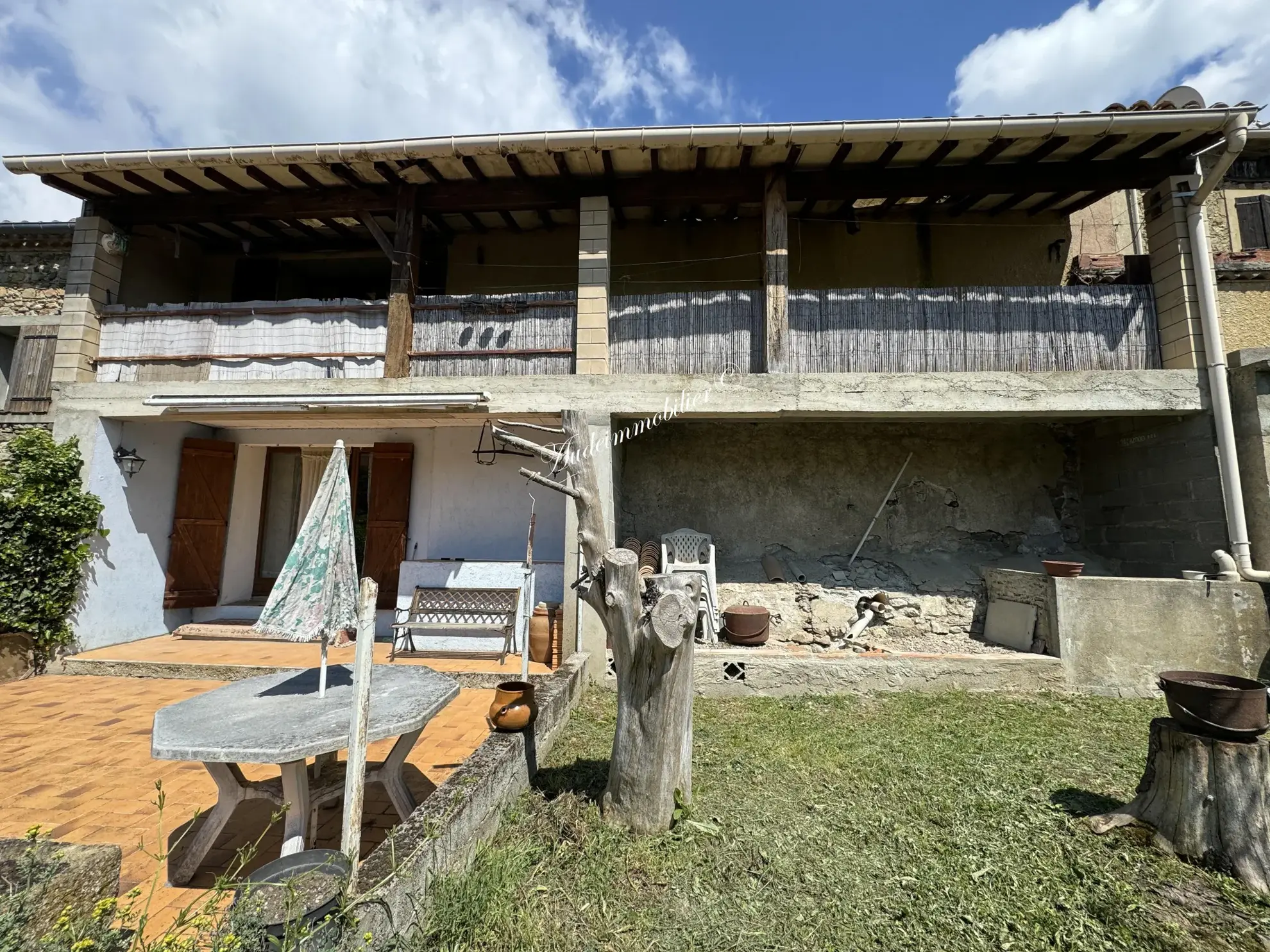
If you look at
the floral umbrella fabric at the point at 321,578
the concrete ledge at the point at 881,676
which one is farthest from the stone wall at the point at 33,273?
the concrete ledge at the point at 881,676

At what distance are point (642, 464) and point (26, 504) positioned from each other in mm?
6984

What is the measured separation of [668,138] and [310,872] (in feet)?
21.5

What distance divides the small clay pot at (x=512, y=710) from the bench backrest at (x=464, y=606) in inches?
116

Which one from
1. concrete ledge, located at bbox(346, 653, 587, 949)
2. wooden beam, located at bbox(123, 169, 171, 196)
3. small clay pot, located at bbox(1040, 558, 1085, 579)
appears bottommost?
concrete ledge, located at bbox(346, 653, 587, 949)

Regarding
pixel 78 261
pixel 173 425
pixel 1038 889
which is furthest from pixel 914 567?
pixel 78 261

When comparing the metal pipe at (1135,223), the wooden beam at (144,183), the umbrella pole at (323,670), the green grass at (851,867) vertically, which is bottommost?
the green grass at (851,867)

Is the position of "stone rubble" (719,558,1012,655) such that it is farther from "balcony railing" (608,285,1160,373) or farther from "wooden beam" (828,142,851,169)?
"wooden beam" (828,142,851,169)

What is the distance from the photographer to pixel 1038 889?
2646mm

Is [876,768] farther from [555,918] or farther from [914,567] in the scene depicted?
[914,567]

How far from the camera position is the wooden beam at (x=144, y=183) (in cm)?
675

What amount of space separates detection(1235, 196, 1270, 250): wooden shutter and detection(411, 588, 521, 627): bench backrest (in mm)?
12576

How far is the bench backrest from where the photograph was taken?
21.8 ft

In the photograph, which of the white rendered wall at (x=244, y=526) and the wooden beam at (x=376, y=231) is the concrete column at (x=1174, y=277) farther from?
the white rendered wall at (x=244, y=526)

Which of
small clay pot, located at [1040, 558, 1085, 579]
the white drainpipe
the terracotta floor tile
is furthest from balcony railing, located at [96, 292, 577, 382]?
the white drainpipe
